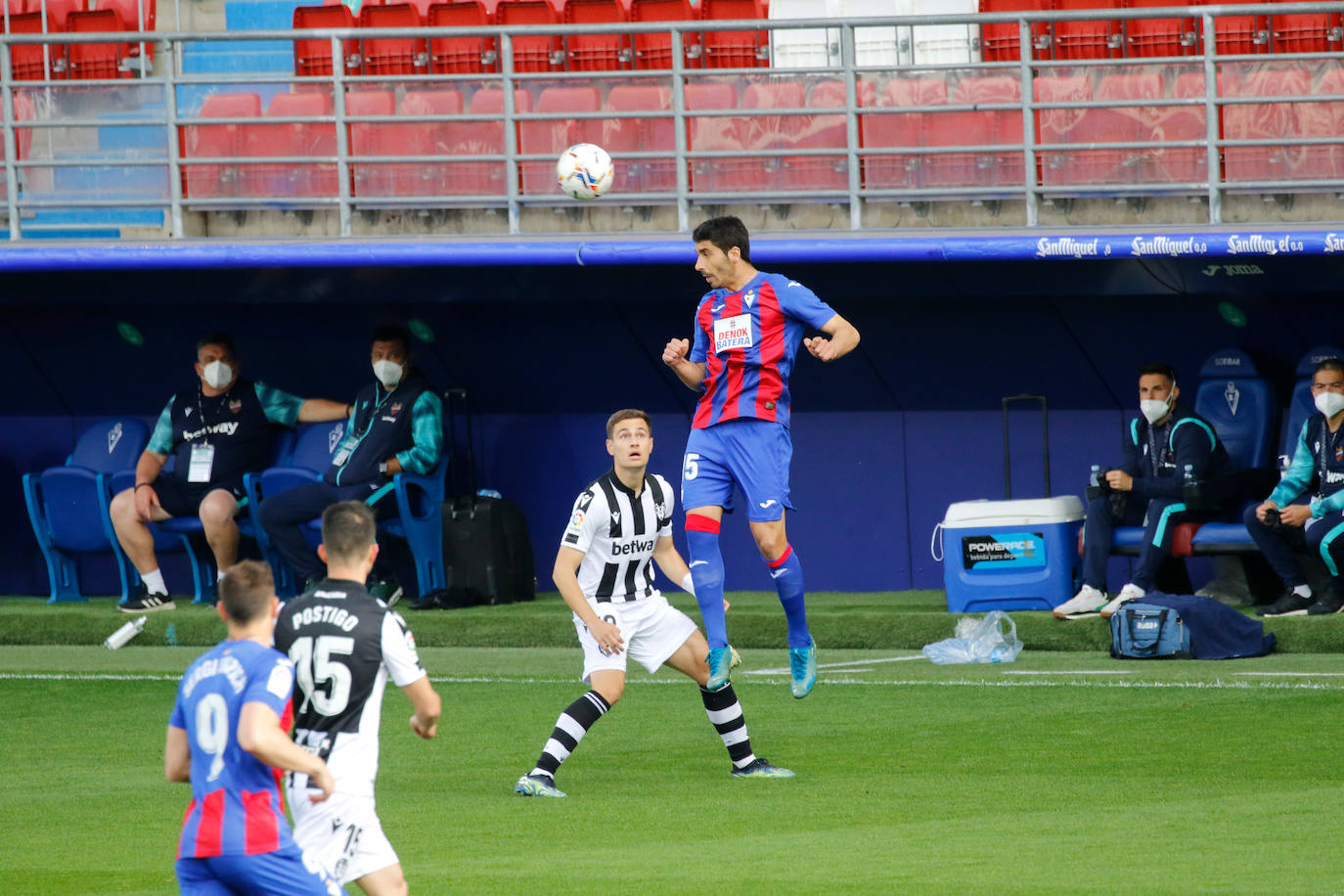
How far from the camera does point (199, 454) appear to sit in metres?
14.4

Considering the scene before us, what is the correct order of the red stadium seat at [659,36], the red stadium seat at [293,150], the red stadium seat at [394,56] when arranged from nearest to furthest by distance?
1. the red stadium seat at [293,150]
2. the red stadium seat at [659,36]
3. the red stadium seat at [394,56]

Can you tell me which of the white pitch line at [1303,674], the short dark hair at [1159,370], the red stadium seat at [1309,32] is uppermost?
the red stadium seat at [1309,32]

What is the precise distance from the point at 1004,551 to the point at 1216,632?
1718mm

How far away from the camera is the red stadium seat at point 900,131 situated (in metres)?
12.4

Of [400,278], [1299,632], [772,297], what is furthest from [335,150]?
[1299,632]

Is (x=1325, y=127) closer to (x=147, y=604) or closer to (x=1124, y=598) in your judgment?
(x=1124, y=598)

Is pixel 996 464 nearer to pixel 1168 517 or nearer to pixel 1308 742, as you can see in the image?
pixel 1168 517

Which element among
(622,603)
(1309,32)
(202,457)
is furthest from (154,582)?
(1309,32)

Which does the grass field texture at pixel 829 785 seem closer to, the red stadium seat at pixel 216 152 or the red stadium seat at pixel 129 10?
the red stadium seat at pixel 216 152

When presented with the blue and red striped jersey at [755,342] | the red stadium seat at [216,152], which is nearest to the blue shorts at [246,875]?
the blue and red striped jersey at [755,342]

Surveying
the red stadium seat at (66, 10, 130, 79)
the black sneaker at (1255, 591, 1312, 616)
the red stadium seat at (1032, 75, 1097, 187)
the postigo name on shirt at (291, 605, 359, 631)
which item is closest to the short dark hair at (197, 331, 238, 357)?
the red stadium seat at (66, 10, 130, 79)

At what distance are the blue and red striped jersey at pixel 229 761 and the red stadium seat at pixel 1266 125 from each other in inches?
342

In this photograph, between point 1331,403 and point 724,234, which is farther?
point 1331,403

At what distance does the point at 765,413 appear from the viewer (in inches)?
346
